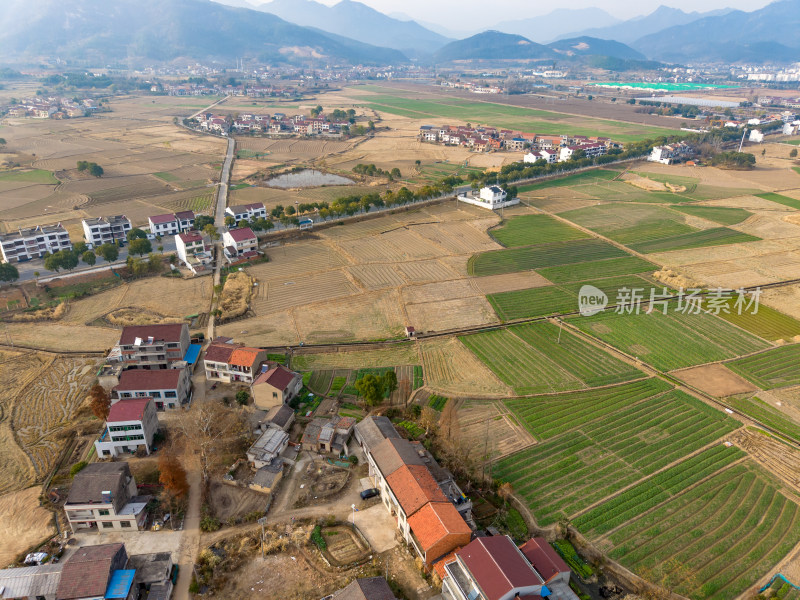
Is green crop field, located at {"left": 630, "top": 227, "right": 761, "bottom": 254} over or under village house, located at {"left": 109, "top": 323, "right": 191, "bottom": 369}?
over

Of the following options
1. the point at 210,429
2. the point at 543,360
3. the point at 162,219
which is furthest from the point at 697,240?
the point at 162,219

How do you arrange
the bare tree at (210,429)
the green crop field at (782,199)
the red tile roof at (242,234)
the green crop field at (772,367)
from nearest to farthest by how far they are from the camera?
the bare tree at (210,429) → the green crop field at (772,367) → the red tile roof at (242,234) → the green crop field at (782,199)

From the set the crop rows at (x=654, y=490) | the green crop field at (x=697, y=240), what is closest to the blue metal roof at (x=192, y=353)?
the crop rows at (x=654, y=490)

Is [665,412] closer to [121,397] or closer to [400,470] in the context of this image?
[400,470]

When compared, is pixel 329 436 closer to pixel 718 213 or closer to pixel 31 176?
pixel 718 213

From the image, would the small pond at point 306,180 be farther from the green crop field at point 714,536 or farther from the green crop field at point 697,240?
the green crop field at point 714,536

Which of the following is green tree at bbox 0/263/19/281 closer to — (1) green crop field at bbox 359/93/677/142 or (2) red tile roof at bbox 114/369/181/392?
(2) red tile roof at bbox 114/369/181/392

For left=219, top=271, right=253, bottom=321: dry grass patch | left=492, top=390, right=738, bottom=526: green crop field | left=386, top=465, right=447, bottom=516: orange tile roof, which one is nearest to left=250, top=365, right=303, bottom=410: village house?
left=386, top=465, right=447, bottom=516: orange tile roof
